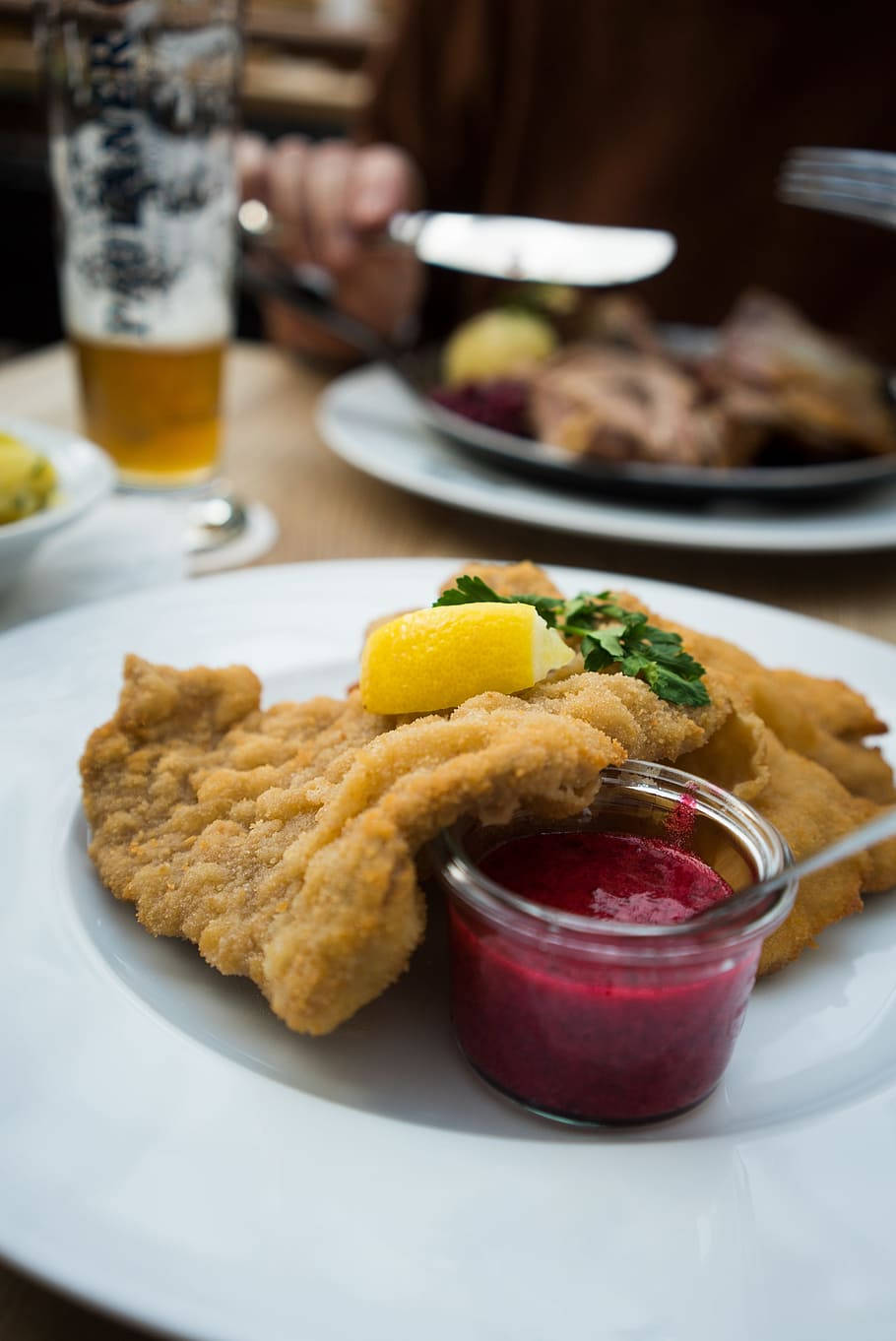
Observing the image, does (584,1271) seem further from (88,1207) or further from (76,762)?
(76,762)

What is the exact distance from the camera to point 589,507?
269 cm

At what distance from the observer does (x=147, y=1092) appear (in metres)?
1.08

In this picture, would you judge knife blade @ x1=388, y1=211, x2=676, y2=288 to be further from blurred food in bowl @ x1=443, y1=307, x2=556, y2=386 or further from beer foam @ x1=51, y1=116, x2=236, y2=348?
beer foam @ x1=51, y1=116, x2=236, y2=348

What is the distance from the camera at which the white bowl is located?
199 cm

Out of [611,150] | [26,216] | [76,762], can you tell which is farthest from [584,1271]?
[26,216]

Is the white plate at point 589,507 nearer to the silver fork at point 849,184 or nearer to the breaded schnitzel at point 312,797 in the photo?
the silver fork at point 849,184

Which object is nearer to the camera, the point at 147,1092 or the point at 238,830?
the point at 147,1092

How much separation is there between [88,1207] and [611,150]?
4692 millimetres

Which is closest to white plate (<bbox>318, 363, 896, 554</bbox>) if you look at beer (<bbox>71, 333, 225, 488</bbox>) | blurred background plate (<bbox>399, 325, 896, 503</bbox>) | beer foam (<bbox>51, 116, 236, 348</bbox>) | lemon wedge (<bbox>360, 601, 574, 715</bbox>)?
blurred background plate (<bbox>399, 325, 896, 503</bbox>)

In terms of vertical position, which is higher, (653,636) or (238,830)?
(653,636)

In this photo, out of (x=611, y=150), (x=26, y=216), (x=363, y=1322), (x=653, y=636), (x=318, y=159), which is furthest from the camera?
(x=26, y=216)

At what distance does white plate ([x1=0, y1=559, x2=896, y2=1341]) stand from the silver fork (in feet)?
6.37

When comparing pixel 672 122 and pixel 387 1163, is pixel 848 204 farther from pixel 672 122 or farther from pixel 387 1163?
pixel 387 1163

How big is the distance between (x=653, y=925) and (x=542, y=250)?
8.11 ft
